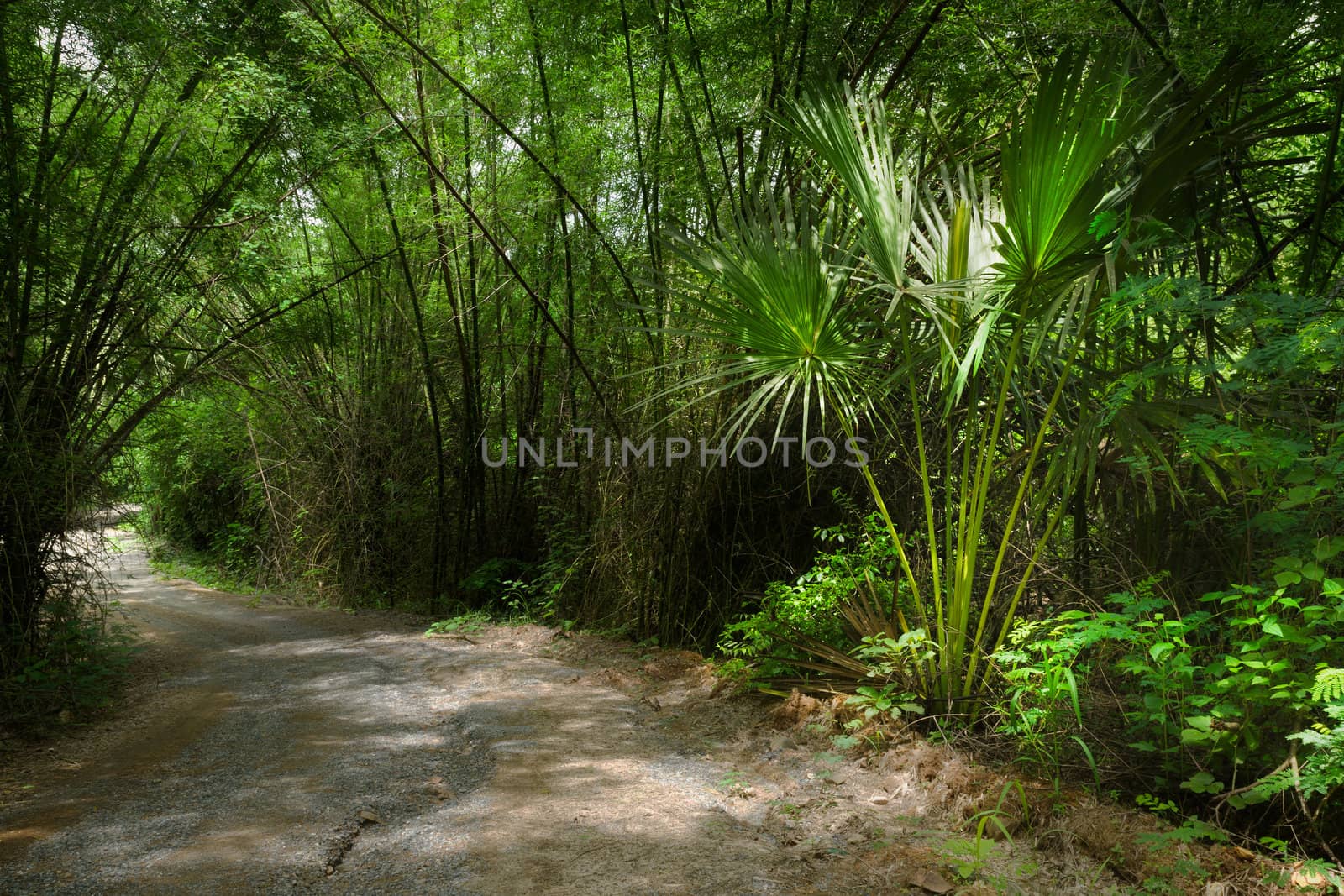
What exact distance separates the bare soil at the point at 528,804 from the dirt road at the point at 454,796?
0.01m

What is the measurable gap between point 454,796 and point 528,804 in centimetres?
28

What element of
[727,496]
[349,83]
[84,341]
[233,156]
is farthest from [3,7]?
[727,496]

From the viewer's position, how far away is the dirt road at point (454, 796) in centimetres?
232

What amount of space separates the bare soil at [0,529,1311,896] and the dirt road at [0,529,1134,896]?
1cm

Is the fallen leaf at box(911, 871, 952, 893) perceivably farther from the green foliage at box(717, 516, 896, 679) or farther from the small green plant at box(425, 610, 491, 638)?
the small green plant at box(425, 610, 491, 638)

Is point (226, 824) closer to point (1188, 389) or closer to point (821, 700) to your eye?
point (821, 700)

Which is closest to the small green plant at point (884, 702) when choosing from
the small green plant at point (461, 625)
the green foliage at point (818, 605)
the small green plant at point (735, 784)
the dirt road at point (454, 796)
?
the dirt road at point (454, 796)

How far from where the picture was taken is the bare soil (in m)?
2.28

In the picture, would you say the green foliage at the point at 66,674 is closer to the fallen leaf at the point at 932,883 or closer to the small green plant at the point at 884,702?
the small green plant at the point at 884,702

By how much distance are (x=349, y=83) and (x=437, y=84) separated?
58cm

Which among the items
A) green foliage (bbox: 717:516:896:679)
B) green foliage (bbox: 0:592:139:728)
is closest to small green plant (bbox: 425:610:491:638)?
green foliage (bbox: 0:592:139:728)

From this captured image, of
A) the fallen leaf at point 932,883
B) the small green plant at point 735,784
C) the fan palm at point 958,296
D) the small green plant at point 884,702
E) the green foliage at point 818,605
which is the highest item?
the fan palm at point 958,296

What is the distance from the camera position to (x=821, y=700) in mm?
3578

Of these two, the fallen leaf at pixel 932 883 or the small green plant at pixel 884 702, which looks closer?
the fallen leaf at pixel 932 883
